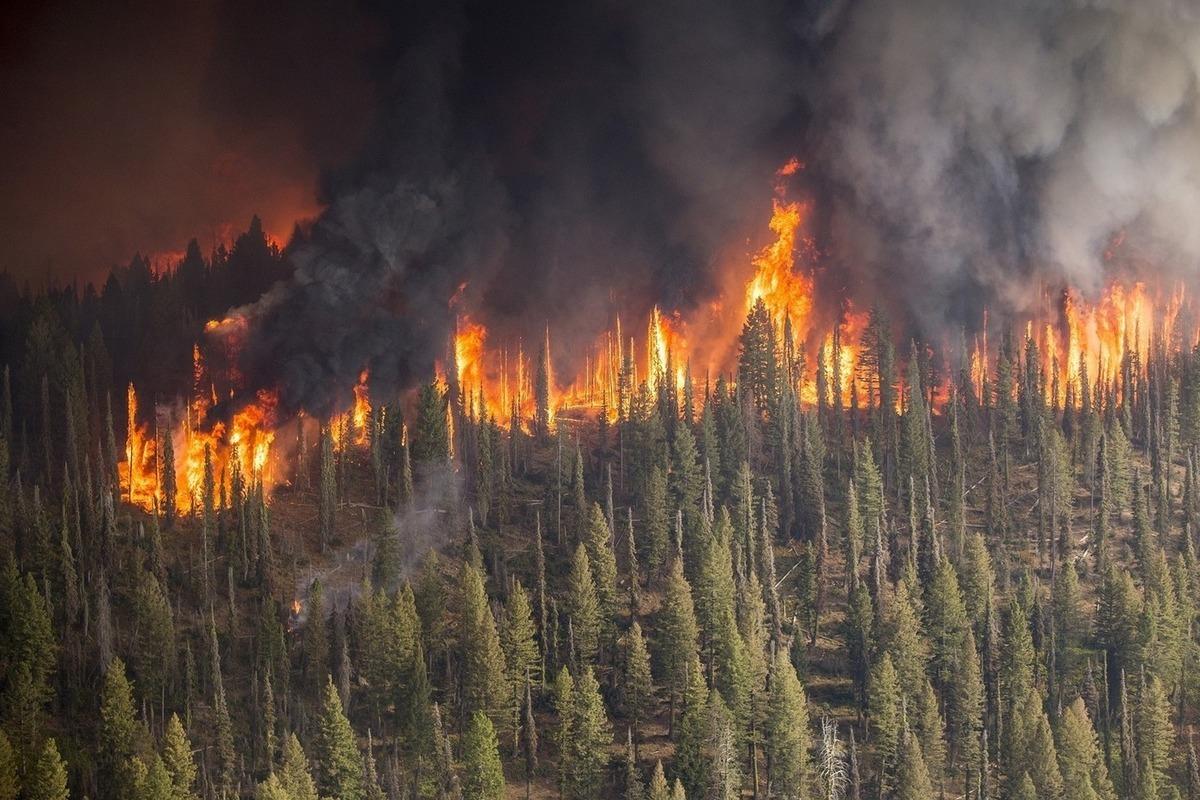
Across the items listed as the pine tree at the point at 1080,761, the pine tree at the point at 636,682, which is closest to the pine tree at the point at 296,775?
the pine tree at the point at 636,682

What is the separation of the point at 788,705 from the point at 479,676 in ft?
91.8

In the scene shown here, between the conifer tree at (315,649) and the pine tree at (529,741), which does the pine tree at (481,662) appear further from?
the conifer tree at (315,649)

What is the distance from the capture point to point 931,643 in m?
193

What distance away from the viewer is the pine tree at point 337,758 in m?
165

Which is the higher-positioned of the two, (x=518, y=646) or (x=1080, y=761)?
(x=518, y=646)

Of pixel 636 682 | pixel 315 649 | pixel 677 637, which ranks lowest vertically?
pixel 636 682

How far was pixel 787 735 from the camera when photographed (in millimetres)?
172375

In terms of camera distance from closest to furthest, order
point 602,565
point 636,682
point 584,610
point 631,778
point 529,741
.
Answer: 1. point 631,778
2. point 529,741
3. point 636,682
4. point 584,610
5. point 602,565

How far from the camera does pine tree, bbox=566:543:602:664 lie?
605ft

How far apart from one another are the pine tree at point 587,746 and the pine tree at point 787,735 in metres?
14.7

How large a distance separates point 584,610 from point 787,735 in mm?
24158

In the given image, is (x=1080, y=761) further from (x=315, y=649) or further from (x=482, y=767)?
(x=315, y=649)

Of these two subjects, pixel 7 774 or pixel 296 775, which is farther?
pixel 296 775

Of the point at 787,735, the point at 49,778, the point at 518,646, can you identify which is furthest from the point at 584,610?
the point at 49,778
